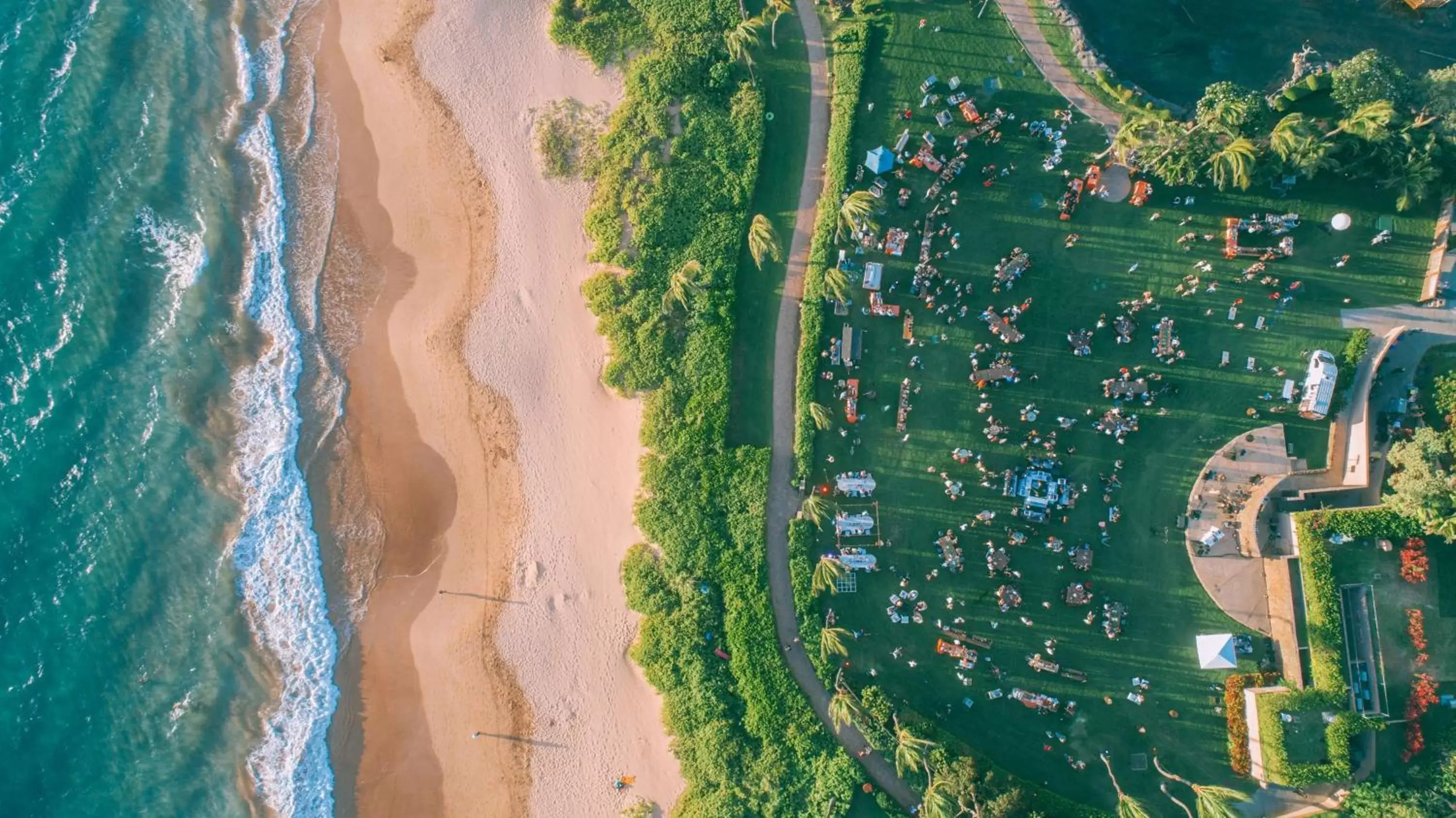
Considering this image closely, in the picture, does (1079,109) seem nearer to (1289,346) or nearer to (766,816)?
(1289,346)

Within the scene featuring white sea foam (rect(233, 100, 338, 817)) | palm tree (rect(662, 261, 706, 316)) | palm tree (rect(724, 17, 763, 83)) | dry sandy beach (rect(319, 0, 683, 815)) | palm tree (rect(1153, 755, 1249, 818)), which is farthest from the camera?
palm tree (rect(724, 17, 763, 83))

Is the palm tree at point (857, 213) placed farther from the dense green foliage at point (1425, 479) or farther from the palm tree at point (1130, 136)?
the dense green foliage at point (1425, 479)

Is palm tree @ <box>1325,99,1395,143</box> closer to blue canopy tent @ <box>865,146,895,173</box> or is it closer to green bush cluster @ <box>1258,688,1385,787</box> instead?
blue canopy tent @ <box>865,146,895,173</box>

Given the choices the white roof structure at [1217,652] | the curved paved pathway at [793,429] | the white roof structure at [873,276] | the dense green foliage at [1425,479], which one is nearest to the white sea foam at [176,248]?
the curved paved pathway at [793,429]

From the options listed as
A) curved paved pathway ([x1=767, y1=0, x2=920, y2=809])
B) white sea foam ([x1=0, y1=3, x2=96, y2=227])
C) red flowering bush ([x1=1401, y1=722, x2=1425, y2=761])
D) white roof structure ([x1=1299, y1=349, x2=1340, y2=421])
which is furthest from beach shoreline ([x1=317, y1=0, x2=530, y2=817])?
red flowering bush ([x1=1401, y1=722, x2=1425, y2=761])

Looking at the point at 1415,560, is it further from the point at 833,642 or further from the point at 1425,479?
the point at 833,642
